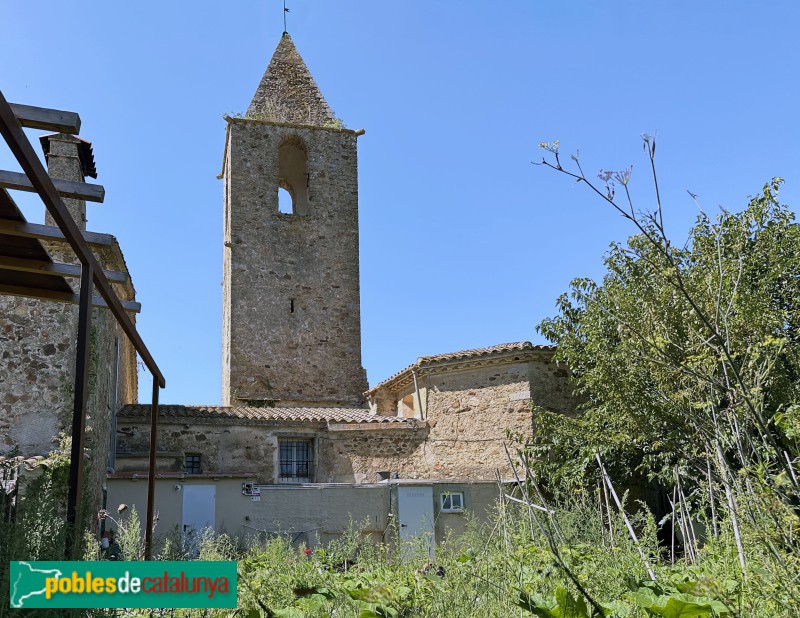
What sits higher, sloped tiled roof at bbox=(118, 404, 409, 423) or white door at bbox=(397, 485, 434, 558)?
sloped tiled roof at bbox=(118, 404, 409, 423)

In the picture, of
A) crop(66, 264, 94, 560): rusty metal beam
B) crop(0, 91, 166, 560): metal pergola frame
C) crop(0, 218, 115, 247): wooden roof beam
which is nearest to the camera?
crop(0, 91, 166, 560): metal pergola frame

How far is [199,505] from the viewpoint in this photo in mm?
13430

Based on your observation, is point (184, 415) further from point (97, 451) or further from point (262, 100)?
point (262, 100)

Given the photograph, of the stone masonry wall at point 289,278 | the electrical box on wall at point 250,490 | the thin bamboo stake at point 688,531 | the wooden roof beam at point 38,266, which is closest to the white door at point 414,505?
the electrical box on wall at point 250,490

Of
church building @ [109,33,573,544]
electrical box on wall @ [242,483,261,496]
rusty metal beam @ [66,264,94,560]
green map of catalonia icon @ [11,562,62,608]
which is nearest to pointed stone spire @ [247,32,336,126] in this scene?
church building @ [109,33,573,544]

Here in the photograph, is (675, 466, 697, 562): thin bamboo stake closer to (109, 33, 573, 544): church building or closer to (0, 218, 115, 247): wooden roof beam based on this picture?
(0, 218, 115, 247): wooden roof beam

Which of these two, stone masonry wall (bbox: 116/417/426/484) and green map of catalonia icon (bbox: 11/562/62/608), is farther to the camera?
stone masonry wall (bbox: 116/417/426/484)

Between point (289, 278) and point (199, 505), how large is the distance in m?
7.94

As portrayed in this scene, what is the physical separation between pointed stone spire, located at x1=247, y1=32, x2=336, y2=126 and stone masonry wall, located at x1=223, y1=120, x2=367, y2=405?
2.09ft

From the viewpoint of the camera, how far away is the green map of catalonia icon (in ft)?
10.0

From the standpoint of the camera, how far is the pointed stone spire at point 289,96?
2189 centimetres

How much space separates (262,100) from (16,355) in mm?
12552

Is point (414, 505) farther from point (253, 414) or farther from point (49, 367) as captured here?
point (49, 367)

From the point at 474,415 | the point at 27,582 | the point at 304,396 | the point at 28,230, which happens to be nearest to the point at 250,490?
the point at 474,415
